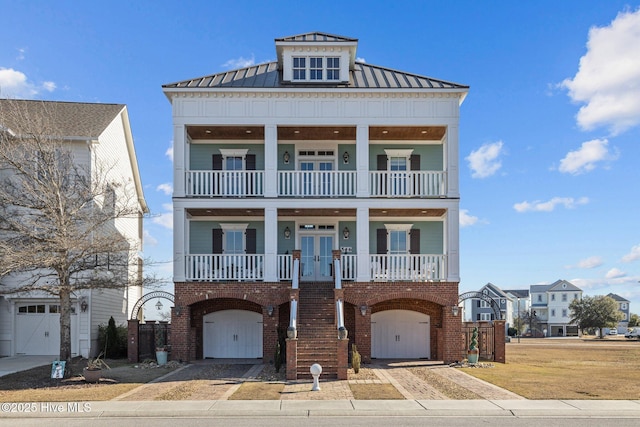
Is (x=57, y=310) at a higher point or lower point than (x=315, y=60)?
lower

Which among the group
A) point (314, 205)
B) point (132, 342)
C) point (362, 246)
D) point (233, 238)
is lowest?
point (132, 342)

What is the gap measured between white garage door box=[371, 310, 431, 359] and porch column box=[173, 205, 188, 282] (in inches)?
Result: 321

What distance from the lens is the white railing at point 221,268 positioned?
76.8ft

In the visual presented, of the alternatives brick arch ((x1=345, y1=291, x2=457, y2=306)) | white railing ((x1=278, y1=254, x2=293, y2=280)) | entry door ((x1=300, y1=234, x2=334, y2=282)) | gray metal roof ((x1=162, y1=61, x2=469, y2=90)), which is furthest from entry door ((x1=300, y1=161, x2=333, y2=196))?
brick arch ((x1=345, y1=291, x2=457, y2=306))

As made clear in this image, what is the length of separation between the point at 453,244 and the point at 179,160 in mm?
11376

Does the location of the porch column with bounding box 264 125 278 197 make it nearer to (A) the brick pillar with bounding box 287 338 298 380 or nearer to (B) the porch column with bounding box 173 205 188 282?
(B) the porch column with bounding box 173 205 188 282

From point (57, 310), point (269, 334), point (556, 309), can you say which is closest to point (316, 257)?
point (269, 334)

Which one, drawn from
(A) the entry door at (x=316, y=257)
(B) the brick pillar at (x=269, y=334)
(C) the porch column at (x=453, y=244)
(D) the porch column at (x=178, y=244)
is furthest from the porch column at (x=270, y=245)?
(C) the porch column at (x=453, y=244)

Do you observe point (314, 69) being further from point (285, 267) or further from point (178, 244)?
point (178, 244)

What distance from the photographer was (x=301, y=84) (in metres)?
24.3

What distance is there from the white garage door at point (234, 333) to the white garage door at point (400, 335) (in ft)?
16.3

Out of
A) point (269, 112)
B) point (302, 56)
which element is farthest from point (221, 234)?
point (302, 56)

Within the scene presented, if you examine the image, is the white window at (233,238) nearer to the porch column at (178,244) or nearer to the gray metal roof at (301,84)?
the porch column at (178,244)

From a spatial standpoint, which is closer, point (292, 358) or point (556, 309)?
point (292, 358)
